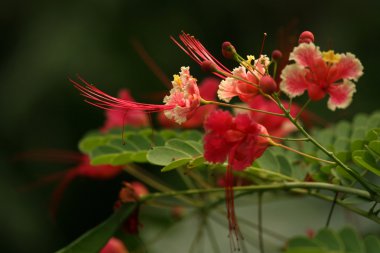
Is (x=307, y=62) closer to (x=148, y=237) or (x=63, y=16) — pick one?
(x=148, y=237)

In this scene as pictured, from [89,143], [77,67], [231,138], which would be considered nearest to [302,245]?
[231,138]

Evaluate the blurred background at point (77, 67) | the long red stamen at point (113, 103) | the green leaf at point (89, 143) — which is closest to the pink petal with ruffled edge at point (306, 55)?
the long red stamen at point (113, 103)

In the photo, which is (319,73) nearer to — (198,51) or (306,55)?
(306,55)

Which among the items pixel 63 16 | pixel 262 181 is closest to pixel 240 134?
pixel 262 181

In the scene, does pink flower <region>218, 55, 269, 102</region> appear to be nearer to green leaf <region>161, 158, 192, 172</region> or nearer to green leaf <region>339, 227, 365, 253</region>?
green leaf <region>161, 158, 192, 172</region>

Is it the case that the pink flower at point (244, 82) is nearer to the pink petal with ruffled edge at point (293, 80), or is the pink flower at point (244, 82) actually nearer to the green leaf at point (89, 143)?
the pink petal with ruffled edge at point (293, 80)

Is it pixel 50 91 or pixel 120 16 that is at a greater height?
pixel 120 16

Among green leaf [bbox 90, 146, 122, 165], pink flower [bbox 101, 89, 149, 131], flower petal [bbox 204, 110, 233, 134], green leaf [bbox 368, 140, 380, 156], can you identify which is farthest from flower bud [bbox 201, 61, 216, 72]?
pink flower [bbox 101, 89, 149, 131]
